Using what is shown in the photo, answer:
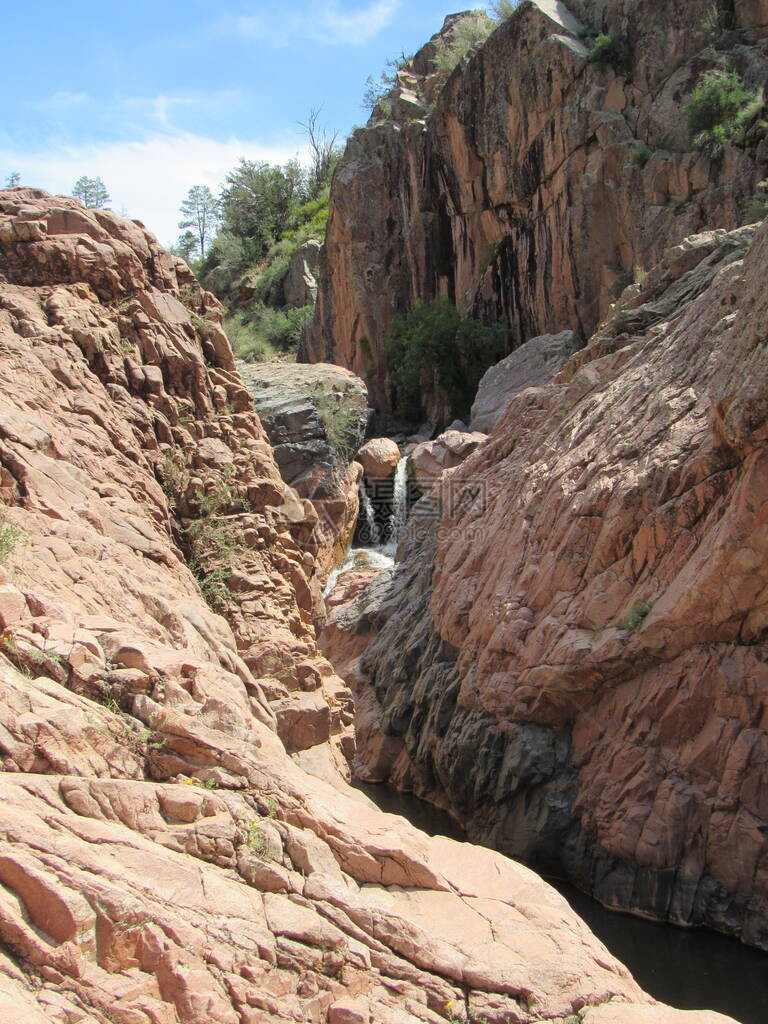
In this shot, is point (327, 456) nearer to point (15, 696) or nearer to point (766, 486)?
point (766, 486)

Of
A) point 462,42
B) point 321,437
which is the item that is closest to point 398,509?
point 321,437

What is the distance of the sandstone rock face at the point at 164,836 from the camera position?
14.0 feet

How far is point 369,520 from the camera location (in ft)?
90.2

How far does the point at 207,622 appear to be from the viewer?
8.02 meters

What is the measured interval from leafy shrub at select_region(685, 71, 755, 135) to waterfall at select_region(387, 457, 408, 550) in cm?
1187

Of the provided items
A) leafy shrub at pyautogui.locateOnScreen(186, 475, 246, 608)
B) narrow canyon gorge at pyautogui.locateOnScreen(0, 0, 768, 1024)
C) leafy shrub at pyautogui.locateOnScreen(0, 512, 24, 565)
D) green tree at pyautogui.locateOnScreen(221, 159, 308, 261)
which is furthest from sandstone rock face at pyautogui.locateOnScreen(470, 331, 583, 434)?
green tree at pyautogui.locateOnScreen(221, 159, 308, 261)

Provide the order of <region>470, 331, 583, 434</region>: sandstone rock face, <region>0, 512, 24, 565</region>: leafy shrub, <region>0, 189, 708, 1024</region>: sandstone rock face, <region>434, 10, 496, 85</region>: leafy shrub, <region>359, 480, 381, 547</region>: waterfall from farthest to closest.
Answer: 1. <region>434, 10, 496, 85</region>: leafy shrub
2. <region>359, 480, 381, 547</region>: waterfall
3. <region>470, 331, 583, 434</region>: sandstone rock face
4. <region>0, 512, 24, 565</region>: leafy shrub
5. <region>0, 189, 708, 1024</region>: sandstone rock face

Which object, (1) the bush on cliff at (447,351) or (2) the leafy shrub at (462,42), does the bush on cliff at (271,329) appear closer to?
(1) the bush on cliff at (447,351)

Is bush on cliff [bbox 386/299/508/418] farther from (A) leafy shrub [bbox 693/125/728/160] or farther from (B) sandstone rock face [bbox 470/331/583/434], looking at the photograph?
(A) leafy shrub [bbox 693/125/728/160]

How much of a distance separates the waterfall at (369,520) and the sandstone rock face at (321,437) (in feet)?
5.91

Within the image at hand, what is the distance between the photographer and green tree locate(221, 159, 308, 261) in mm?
56000

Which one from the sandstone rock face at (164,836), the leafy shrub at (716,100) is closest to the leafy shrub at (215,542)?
the sandstone rock face at (164,836)

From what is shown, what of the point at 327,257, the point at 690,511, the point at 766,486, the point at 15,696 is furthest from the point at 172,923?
the point at 327,257

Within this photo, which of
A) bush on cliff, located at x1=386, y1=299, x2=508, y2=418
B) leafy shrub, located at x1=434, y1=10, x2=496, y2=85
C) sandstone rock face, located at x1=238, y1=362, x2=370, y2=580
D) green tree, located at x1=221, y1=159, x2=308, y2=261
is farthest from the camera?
green tree, located at x1=221, y1=159, x2=308, y2=261
